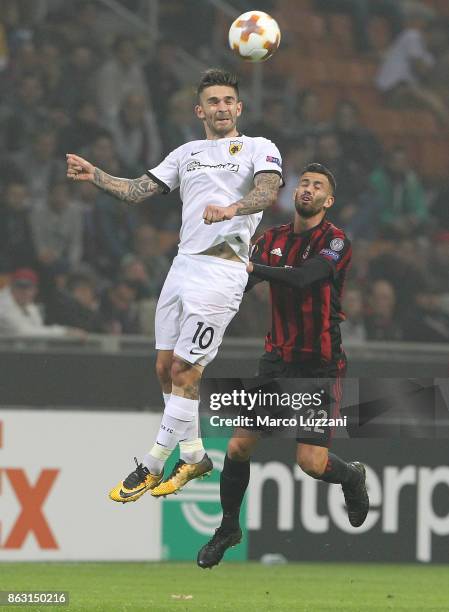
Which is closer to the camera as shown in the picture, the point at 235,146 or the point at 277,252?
the point at 235,146

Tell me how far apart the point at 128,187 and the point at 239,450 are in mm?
1773

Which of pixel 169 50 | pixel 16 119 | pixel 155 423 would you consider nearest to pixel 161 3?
pixel 169 50

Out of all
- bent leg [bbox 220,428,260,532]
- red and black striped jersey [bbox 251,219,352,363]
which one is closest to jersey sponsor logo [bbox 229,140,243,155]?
red and black striped jersey [bbox 251,219,352,363]

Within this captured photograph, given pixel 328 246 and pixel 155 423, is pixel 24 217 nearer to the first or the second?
pixel 155 423

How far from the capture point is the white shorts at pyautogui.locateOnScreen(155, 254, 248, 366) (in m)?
8.23

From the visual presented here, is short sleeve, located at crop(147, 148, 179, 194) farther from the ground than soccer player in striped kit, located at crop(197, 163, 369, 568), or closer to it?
farther from the ground

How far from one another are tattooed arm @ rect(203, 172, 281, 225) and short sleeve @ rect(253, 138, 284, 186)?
0.11 feet

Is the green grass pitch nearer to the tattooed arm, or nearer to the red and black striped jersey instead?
the red and black striped jersey

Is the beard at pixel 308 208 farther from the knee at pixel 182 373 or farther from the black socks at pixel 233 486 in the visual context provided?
the black socks at pixel 233 486

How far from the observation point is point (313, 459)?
351 inches

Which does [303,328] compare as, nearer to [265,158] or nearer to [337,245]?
[337,245]

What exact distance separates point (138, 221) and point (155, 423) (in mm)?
3407

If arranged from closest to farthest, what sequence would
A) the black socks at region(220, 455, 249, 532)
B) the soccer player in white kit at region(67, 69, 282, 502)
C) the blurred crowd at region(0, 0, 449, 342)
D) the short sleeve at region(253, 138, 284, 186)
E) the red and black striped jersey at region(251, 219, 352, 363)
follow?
the short sleeve at region(253, 138, 284, 186), the soccer player in white kit at region(67, 69, 282, 502), the red and black striped jersey at region(251, 219, 352, 363), the black socks at region(220, 455, 249, 532), the blurred crowd at region(0, 0, 449, 342)

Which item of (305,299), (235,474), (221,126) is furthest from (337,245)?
(235,474)
